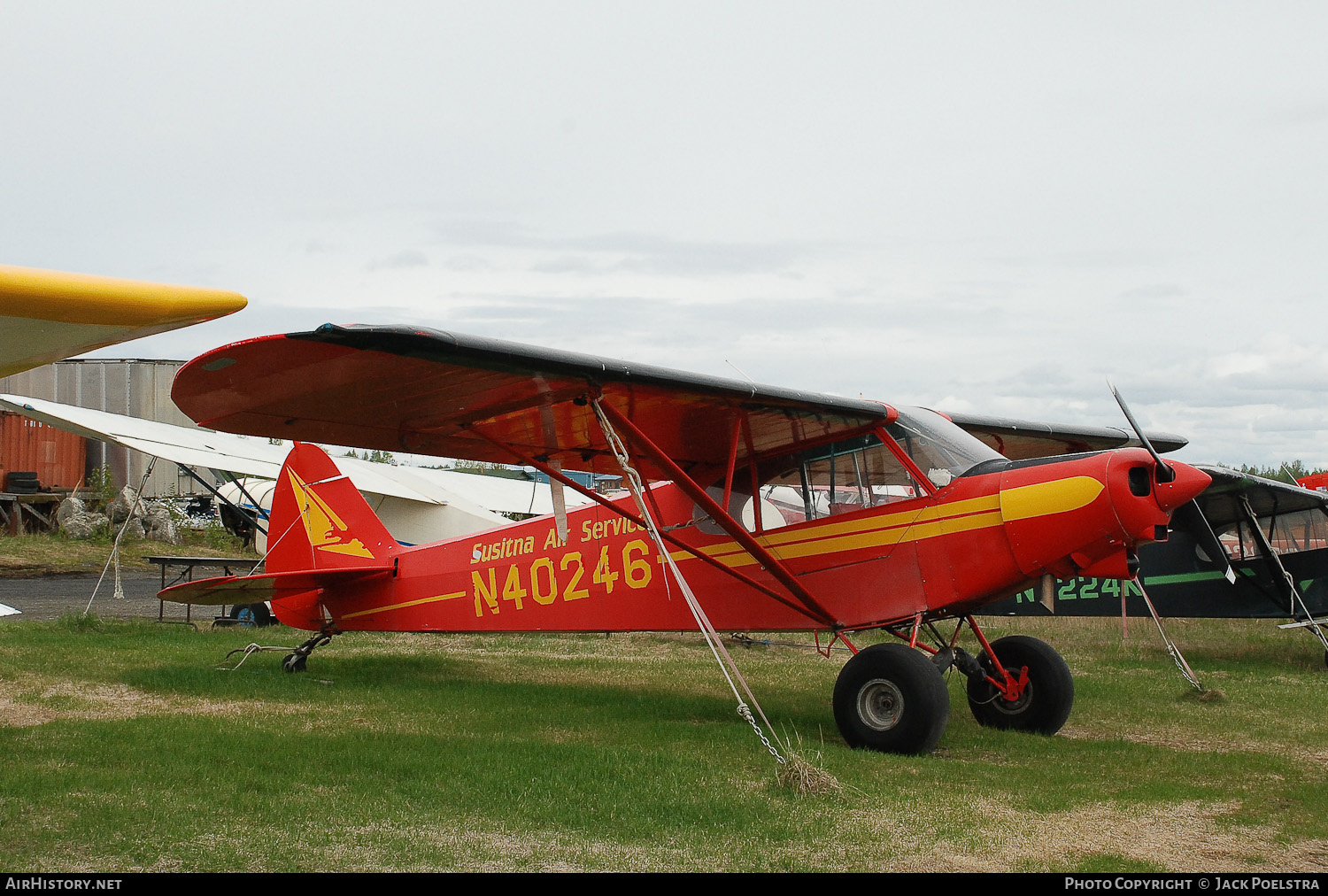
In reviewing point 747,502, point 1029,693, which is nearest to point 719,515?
point 747,502

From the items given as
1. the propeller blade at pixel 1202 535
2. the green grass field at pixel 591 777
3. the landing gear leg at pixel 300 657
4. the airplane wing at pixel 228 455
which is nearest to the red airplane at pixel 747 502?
the green grass field at pixel 591 777

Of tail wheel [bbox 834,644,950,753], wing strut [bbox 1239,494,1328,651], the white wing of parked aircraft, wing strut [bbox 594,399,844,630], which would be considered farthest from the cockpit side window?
wing strut [bbox 1239,494,1328,651]

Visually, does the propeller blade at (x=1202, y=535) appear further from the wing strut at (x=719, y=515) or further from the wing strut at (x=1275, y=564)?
the wing strut at (x=719, y=515)

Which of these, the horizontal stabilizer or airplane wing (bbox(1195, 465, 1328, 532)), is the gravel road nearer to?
the horizontal stabilizer

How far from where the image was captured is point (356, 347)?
5766 mm

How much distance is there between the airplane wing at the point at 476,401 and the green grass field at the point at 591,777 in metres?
2.20

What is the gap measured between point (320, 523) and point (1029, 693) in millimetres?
7541

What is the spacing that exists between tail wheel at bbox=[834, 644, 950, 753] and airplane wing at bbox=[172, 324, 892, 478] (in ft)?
6.00

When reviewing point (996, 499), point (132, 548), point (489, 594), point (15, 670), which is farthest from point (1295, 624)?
point (132, 548)

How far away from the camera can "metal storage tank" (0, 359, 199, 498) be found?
34.4 m

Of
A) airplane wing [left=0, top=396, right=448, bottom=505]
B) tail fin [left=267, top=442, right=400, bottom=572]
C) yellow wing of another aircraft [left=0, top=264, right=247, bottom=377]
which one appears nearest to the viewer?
yellow wing of another aircraft [left=0, top=264, right=247, bottom=377]

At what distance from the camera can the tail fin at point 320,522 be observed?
36.4ft
